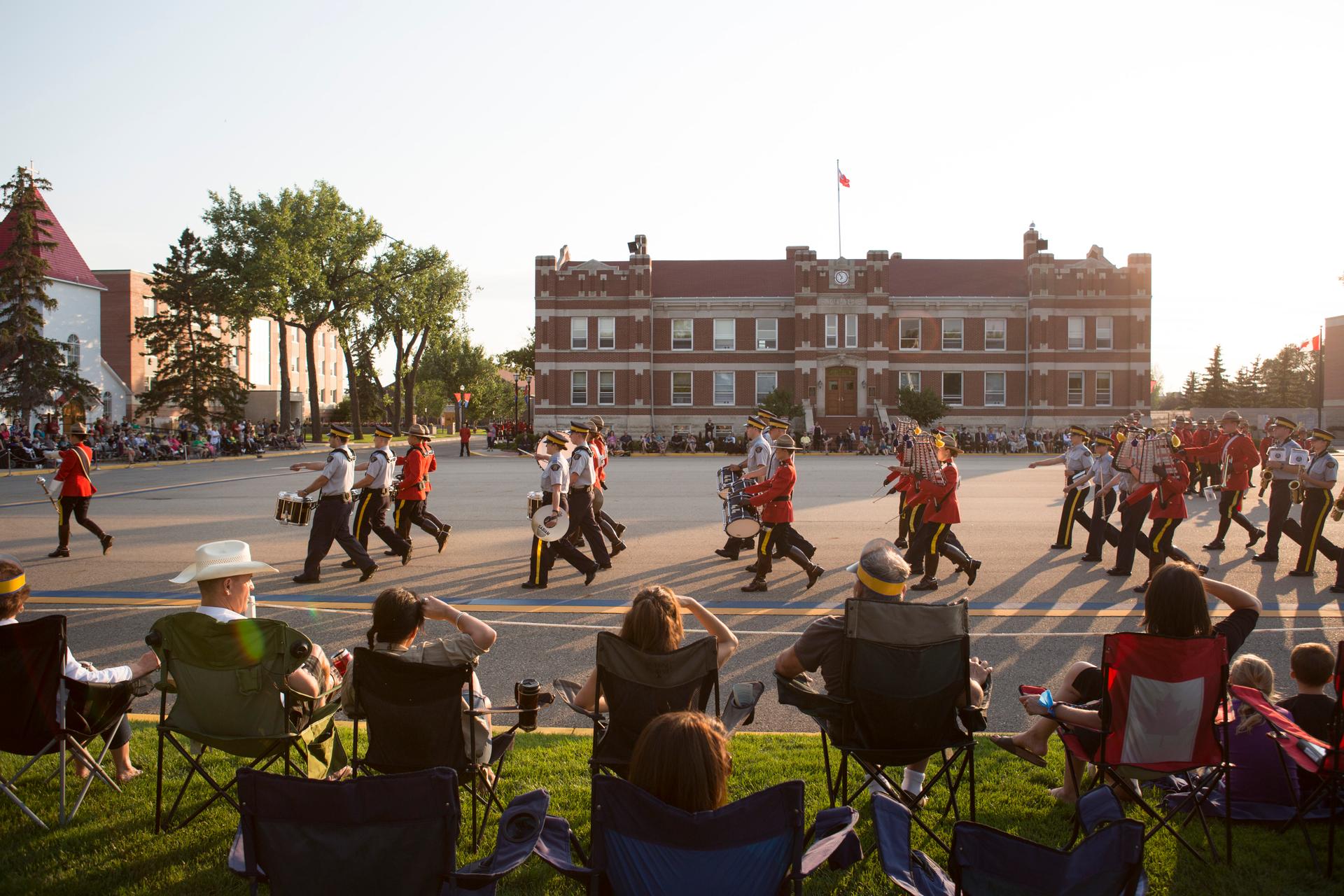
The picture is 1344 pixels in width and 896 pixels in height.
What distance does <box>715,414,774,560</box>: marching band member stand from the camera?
12047mm

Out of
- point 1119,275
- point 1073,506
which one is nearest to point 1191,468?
point 1073,506

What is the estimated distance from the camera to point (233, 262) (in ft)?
188

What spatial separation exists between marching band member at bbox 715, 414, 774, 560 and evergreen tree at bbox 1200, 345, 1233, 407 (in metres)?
76.2

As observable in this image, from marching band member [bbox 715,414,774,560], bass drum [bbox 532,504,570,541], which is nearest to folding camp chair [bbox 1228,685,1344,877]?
bass drum [bbox 532,504,570,541]

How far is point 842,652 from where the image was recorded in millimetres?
4582

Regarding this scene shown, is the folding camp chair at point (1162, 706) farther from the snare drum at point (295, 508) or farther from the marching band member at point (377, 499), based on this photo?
the snare drum at point (295, 508)

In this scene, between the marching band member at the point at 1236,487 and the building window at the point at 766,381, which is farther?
the building window at the point at 766,381

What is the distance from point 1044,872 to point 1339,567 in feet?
33.3

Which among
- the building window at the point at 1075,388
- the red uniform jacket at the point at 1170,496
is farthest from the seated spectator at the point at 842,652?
the building window at the point at 1075,388

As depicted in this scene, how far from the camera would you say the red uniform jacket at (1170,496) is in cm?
1082

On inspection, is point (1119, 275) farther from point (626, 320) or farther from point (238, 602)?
point (238, 602)

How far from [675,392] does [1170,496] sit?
155 feet

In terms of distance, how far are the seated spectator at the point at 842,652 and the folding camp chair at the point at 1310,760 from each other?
1269mm

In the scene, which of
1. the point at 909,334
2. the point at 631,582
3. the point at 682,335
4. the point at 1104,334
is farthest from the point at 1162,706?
the point at 1104,334
